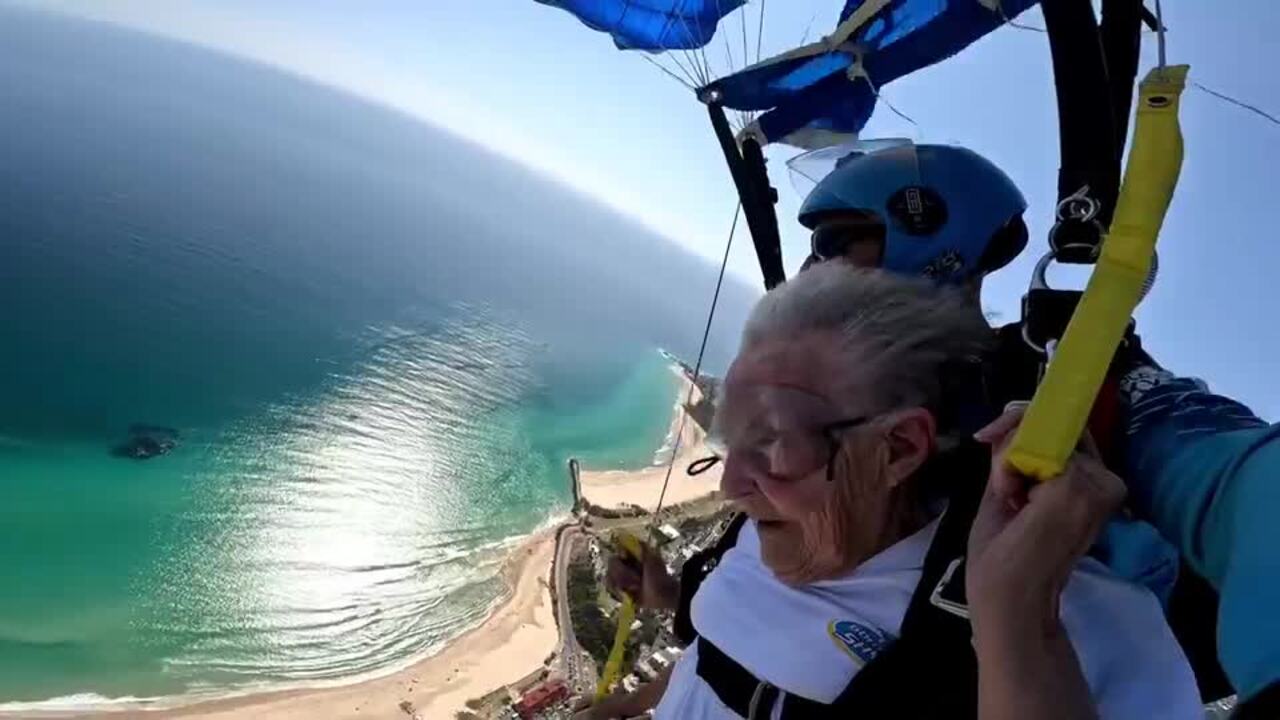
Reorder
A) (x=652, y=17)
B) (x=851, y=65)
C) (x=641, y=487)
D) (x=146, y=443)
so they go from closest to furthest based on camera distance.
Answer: (x=851, y=65) < (x=652, y=17) < (x=146, y=443) < (x=641, y=487)

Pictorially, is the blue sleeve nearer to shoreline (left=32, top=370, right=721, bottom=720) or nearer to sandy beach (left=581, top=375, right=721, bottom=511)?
shoreline (left=32, top=370, right=721, bottom=720)

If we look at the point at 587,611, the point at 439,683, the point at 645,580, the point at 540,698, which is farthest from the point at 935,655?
the point at 587,611

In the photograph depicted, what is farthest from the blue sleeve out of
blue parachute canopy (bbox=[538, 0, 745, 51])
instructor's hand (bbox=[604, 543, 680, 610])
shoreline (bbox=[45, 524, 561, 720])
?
shoreline (bbox=[45, 524, 561, 720])

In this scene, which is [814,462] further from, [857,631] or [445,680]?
[445,680]

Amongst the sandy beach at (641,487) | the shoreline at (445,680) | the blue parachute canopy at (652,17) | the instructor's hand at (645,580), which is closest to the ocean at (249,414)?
the shoreline at (445,680)

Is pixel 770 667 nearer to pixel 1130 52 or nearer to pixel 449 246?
pixel 1130 52

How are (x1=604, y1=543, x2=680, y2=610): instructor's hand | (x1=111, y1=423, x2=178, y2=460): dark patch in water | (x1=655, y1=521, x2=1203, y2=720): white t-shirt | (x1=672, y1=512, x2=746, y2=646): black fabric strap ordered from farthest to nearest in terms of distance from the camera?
1. (x1=111, y1=423, x2=178, y2=460): dark patch in water
2. (x1=604, y1=543, x2=680, y2=610): instructor's hand
3. (x1=672, y1=512, x2=746, y2=646): black fabric strap
4. (x1=655, y1=521, x2=1203, y2=720): white t-shirt
